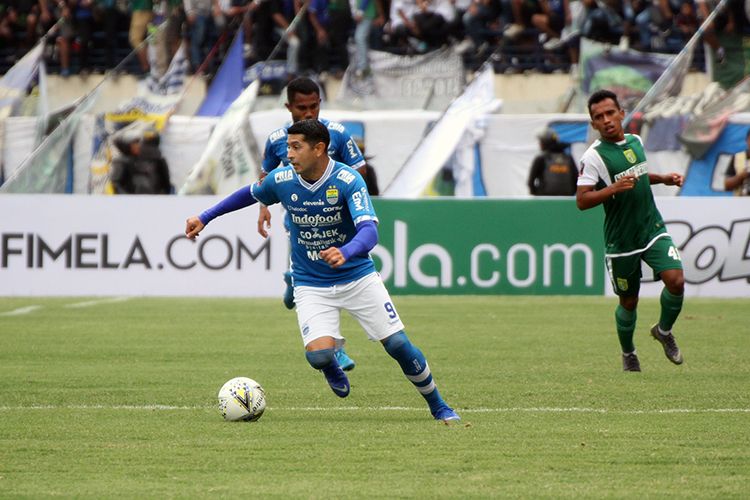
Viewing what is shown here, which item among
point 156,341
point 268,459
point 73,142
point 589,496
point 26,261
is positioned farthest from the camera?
point 73,142

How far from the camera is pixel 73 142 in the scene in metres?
24.9

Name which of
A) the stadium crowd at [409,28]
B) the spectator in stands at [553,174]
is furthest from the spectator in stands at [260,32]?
the spectator in stands at [553,174]

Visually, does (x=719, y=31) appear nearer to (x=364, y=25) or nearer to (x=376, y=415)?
(x=364, y=25)

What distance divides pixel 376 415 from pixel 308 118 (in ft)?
8.78

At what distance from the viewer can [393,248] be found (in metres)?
19.0

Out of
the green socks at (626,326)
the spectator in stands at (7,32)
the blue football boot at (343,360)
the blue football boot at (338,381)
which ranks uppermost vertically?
the blue football boot at (338,381)

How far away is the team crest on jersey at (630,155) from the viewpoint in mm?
10982

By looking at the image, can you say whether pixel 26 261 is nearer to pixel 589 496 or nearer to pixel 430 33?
pixel 430 33

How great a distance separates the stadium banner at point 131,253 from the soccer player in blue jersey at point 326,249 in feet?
34.6

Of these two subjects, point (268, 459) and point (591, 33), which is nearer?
point (268, 459)

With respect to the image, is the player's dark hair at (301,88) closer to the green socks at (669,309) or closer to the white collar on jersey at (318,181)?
the white collar on jersey at (318,181)

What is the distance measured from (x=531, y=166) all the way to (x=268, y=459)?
16.5m

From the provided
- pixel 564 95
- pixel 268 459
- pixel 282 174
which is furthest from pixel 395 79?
pixel 268 459

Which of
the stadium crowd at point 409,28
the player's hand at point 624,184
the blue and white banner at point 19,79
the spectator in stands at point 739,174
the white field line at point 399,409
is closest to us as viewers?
the white field line at point 399,409
